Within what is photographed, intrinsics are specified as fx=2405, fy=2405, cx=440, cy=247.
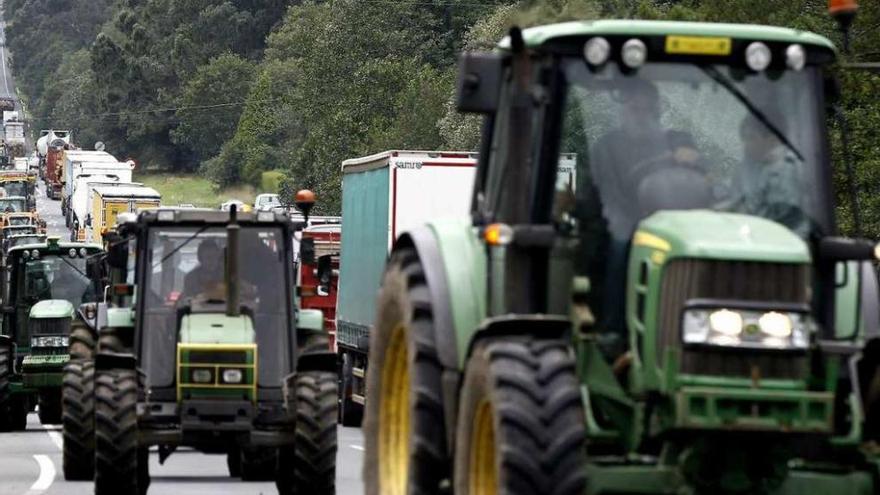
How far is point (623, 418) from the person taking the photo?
10.6m

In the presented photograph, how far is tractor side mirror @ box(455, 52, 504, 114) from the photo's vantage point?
36.0 feet

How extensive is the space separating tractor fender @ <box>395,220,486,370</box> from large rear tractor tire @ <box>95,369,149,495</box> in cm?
608

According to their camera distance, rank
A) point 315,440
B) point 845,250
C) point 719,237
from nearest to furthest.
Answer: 1. point 719,237
2. point 845,250
3. point 315,440

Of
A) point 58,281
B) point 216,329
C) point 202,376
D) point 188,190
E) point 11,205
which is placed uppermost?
point 188,190

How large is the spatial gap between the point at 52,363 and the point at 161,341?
13.0 meters

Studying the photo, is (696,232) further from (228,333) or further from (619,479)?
(228,333)

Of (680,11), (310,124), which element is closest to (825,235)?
(680,11)

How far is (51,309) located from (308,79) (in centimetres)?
7084

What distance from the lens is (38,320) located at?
3272 cm

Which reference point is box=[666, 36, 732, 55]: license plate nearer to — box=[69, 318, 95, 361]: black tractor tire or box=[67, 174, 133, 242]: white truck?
box=[69, 318, 95, 361]: black tractor tire

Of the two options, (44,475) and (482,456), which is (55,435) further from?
(482,456)

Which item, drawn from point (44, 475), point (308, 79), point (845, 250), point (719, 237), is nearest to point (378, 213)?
point (44, 475)

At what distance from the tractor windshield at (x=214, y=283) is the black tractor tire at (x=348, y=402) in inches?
547

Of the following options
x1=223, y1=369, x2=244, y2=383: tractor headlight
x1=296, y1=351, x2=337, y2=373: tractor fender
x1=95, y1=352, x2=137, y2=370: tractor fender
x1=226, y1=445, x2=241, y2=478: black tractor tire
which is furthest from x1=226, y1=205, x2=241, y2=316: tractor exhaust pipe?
x1=226, y1=445, x2=241, y2=478: black tractor tire
